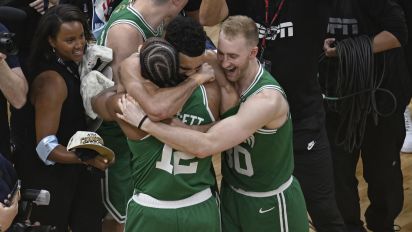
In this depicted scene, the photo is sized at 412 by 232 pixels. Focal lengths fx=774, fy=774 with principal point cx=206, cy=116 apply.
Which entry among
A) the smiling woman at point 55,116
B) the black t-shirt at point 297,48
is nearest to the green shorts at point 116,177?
the smiling woman at point 55,116

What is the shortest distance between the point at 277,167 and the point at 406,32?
167 cm

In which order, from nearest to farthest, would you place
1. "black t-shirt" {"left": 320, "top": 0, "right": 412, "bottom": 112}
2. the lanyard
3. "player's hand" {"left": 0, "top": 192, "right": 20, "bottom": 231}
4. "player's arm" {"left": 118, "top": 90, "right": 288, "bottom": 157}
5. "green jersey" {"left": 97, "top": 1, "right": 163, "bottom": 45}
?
"player's hand" {"left": 0, "top": 192, "right": 20, "bottom": 231}
"player's arm" {"left": 118, "top": 90, "right": 288, "bottom": 157}
the lanyard
"green jersey" {"left": 97, "top": 1, "right": 163, "bottom": 45}
"black t-shirt" {"left": 320, "top": 0, "right": 412, "bottom": 112}

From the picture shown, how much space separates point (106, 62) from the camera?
4312mm

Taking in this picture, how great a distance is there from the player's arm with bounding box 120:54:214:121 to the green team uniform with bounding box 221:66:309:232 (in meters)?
0.47

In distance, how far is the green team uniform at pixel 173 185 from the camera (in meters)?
3.71

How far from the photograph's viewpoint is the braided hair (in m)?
3.39

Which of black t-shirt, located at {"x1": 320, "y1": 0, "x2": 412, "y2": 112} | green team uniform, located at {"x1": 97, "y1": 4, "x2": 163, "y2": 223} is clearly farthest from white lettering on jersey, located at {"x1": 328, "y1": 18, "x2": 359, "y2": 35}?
green team uniform, located at {"x1": 97, "y1": 4, "x2": 163, "y2": 223}

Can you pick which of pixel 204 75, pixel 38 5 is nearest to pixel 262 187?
pixel 204 75

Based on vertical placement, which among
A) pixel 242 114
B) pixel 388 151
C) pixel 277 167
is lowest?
pixel 388 151

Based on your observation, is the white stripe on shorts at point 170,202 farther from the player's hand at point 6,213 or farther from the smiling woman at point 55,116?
the player's hand at point 6,213

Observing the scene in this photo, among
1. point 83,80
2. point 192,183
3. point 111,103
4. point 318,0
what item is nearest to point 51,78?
point 83,80

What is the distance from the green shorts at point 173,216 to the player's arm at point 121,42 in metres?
0.82

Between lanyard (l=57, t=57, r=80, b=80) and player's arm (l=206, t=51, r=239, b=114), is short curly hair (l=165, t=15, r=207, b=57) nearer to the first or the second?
player's arm (l=206, t=51, r=239, b=114)

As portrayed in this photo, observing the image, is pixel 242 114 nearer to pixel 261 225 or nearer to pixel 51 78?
pixel 261 225
